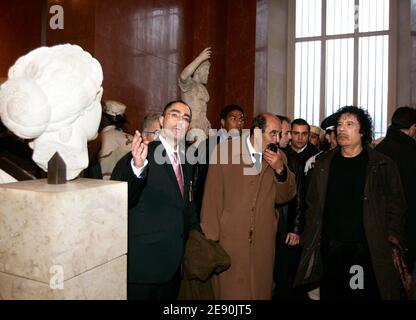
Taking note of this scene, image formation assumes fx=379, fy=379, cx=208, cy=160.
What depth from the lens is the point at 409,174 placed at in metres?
2.96

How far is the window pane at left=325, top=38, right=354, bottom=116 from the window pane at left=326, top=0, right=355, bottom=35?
257 mm

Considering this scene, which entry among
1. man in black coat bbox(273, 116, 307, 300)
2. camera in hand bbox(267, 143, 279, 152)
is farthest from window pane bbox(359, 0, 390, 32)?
camera in hand bbox(267, 143, 279, 152)

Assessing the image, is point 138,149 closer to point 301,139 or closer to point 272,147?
point 272,147

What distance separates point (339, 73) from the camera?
29.7ft


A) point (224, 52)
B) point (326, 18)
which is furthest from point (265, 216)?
point (326, 18)

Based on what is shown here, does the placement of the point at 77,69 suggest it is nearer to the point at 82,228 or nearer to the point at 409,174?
the point at 82,228

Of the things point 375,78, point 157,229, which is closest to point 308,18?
point 375,78

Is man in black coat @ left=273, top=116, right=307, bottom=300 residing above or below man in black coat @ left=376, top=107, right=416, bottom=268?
below

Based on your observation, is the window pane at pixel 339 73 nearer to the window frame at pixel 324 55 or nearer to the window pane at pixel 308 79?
the window frame at pixel 324 55

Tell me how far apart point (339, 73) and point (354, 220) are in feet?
24.3

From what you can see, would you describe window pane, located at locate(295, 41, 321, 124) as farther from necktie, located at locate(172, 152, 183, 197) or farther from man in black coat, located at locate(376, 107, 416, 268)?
necktie, located at locate(172, 152, 183, 197)

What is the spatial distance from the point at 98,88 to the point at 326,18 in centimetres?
901

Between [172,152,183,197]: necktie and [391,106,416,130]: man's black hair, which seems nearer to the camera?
[172,152,183,197]: necktie

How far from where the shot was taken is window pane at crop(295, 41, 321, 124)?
365 inches
